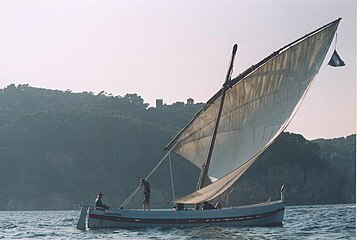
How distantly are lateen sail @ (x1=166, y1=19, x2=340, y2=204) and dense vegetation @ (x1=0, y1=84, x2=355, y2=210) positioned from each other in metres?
102

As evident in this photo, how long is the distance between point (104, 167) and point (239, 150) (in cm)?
12085

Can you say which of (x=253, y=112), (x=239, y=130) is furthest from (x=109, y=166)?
(x=253, y=112)

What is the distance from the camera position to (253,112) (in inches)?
1854

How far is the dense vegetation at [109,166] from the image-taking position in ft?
515

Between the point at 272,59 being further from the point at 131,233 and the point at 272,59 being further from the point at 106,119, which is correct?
the point at 106,119

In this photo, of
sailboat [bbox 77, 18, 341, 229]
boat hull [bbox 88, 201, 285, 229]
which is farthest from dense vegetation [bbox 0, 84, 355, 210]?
boat hull [bbox 88, 201, 285, 229]

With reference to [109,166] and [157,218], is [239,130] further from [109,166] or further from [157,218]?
[109,166]

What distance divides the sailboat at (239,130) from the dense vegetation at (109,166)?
332ft

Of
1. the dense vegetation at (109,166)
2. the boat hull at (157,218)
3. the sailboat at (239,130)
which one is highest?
the dense vegetation at (109,166)

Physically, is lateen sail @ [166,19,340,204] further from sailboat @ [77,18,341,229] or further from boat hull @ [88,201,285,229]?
boat hull @ [88,201,285,229]

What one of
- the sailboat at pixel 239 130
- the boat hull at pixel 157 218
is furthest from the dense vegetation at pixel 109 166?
the boat hull at pixel 157 218

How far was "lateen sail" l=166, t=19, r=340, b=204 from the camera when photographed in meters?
44.9

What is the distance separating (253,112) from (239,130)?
1.41 m

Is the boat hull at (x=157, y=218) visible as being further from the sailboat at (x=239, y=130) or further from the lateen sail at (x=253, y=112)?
the lateen sail at (x=253, y=112)
